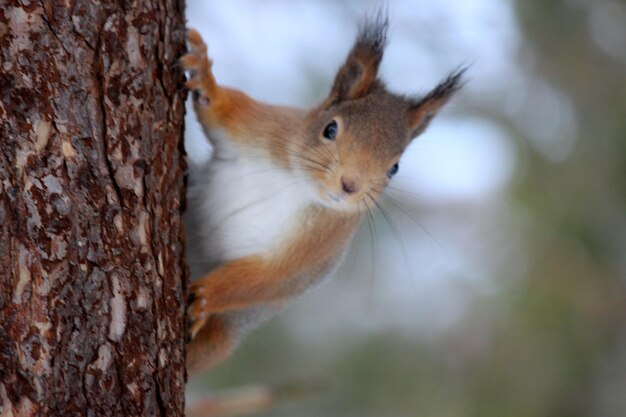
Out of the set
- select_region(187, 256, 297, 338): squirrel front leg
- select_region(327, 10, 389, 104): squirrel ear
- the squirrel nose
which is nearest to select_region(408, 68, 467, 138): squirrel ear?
select_region(327, 10, 389, 104): squirrel ear

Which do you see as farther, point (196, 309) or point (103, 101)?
point (196, 309)

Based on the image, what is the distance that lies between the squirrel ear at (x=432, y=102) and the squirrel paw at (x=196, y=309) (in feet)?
2.25

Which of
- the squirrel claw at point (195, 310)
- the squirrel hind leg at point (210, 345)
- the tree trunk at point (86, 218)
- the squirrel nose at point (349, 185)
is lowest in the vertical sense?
the tree trunk at point (86, 218)

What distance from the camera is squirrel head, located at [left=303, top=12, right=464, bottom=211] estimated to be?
2.13 m

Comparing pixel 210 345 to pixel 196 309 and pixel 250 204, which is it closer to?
pixel 196 309

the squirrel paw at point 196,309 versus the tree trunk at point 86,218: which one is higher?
the squirrel paw at point 196,309

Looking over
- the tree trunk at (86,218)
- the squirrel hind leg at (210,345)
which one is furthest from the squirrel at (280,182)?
the tree trunk at (86,218)

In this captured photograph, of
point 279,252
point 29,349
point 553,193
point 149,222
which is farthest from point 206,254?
point 553,193

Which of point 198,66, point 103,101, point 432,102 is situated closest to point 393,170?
point 432,102

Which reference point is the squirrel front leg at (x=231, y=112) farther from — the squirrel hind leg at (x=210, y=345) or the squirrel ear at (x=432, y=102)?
the squirrel hind leg at (x=210, y=345)

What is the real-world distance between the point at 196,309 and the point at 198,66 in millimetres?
532

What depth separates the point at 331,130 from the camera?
7.29ft

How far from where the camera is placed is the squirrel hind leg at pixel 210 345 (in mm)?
2266

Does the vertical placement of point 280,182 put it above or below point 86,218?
above
